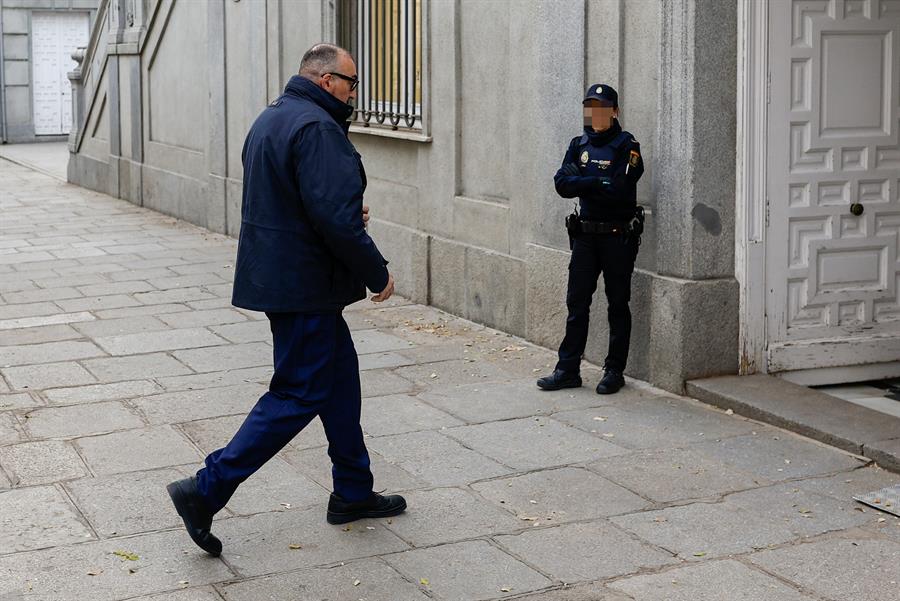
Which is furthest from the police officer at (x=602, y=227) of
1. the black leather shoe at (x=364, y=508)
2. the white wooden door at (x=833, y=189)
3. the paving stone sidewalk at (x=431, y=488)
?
the black leather shoe at (x=364, y=508)

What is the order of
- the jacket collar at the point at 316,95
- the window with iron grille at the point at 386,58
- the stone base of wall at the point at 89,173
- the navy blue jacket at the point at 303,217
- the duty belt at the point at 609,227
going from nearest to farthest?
the navy blue jacket at the point at 303,217 → the jacket collar at the point at 316,95 → the duty belt at the point at 609,227 → the window with iron grille at the point at 386,58 → the stone base of wall at the point at 89,173

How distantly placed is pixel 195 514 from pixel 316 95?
1654 mm

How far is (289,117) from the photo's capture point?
505 cm

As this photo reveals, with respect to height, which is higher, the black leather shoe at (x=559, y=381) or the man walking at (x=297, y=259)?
the man walking at (x=297, y=259)

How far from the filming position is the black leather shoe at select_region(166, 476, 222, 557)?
16.4 feet

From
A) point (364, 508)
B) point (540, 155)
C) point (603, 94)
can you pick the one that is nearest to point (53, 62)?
point (540, 155)

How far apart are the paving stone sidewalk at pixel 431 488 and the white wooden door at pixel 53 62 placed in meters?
22.1

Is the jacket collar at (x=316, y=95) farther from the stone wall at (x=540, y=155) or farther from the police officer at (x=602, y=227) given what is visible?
the stone wall at (x=540, y=155)

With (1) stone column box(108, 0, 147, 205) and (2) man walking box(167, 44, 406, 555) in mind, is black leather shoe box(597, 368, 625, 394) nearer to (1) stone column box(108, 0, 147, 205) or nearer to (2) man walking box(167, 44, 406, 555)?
(2) man walking box(167, 44, 406, 555)

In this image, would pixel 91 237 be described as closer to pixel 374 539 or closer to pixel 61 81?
pixel 374 539

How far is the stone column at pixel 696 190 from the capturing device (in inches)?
289

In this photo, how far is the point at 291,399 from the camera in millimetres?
5121

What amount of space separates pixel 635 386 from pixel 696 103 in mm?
1658

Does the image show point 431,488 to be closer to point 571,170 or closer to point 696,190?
point 571,170
